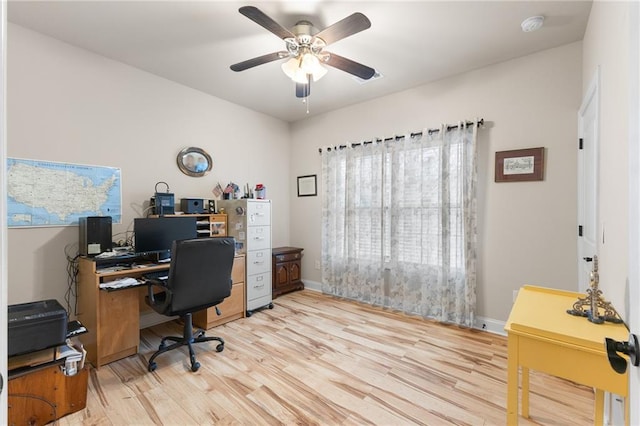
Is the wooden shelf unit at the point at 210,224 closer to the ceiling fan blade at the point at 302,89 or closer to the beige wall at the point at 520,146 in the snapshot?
the ceiling fan blade at the point at 302,89

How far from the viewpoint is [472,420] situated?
1.66 meters

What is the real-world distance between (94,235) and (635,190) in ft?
10.6

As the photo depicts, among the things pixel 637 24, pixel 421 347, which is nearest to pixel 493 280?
pixel 421 347

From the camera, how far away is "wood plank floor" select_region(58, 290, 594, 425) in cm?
171

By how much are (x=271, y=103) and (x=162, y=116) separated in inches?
54.1

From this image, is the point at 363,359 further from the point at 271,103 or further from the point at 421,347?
the point at 271,103

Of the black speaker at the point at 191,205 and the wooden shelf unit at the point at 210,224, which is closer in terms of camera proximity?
the black speaker at the point at 191,205

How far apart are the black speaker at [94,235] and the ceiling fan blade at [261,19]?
6.75 feet

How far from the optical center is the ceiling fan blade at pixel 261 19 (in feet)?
5.34

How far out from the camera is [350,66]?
2.18 m

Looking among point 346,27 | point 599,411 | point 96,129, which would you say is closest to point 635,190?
point 599,411

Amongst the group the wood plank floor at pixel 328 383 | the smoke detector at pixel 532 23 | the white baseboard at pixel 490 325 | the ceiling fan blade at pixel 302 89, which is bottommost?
the wood plank floor at pixel 328 383

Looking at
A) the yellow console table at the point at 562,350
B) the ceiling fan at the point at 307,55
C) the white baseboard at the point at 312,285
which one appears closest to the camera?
the yellow console table at the point at 562,350

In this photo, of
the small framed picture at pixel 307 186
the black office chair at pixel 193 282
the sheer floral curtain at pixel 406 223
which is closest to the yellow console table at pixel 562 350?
the sheer floral curtain at pixel 406 223
